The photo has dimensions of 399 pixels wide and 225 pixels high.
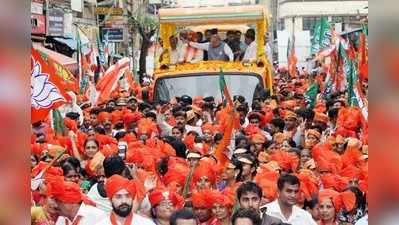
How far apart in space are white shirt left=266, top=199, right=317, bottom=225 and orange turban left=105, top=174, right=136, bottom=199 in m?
0.84

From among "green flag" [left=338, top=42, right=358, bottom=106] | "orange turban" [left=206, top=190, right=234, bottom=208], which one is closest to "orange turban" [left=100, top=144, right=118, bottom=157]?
"orange turban" [left=206, top=190, right=234, bottom=208]

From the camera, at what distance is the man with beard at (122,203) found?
4629 millimetres

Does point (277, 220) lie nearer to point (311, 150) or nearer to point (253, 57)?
point (311, 150)

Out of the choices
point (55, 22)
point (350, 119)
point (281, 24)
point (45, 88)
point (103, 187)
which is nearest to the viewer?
point (103, 187)

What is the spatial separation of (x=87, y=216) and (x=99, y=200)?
1.31ft

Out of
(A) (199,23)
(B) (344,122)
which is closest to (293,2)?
(A) (199,23)

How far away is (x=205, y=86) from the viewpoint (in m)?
12.2

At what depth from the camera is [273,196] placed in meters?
5.34

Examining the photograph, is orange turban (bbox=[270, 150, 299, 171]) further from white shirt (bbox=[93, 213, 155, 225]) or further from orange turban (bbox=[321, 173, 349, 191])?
white shirt (bbox=[93, 213, 155, 225])

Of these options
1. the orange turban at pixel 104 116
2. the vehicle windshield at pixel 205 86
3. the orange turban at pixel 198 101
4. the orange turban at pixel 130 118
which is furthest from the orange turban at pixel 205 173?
the vehicle windshield at pixel 205 86

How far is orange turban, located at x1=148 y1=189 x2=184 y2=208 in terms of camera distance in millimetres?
5089

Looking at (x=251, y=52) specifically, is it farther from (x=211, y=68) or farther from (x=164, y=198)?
(x=164, y=198)

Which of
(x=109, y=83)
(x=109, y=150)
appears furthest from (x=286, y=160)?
(x=109, y=83)

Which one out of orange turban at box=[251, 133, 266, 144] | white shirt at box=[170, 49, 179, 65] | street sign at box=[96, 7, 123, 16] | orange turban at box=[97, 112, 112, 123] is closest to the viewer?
orange turban at box=[251, 133, 266, 144]
